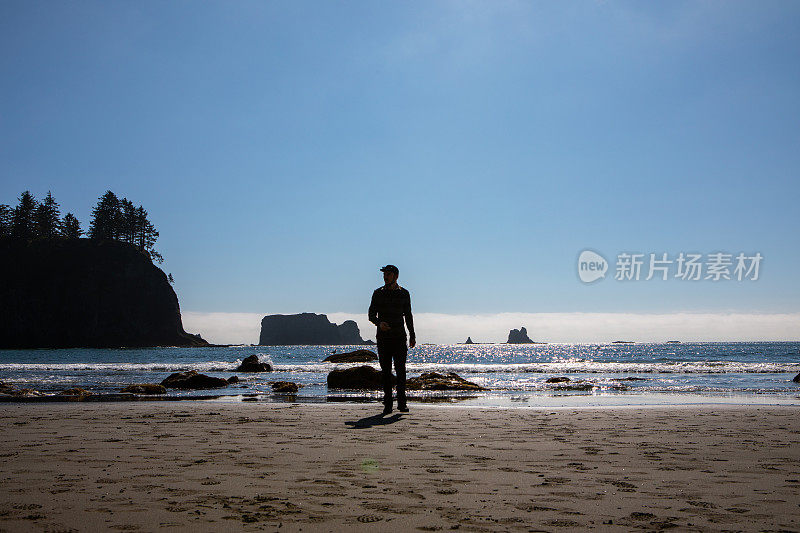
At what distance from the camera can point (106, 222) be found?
101438 mm

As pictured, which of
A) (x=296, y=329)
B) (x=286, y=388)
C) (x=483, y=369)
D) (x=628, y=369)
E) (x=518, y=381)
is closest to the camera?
(x=286, y=388)

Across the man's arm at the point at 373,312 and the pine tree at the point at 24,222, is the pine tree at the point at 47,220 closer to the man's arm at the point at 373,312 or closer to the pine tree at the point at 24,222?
the pine tree at the point at 24,222

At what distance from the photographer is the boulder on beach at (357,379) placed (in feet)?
58.2

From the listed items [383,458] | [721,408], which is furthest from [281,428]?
[721,408]

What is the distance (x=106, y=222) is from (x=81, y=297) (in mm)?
21224

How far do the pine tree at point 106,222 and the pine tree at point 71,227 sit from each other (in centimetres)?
226

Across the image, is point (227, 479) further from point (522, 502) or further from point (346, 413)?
point (346, 413)

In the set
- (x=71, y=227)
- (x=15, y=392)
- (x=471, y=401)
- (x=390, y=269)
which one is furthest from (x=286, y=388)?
(x=71, y=227)

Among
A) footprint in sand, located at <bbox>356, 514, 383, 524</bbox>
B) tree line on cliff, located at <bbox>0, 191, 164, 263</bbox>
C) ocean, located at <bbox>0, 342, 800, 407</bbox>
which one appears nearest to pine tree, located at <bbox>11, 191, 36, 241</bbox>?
tree line on cliff, located at <bbox>0, 191, 164, 263</bbox>

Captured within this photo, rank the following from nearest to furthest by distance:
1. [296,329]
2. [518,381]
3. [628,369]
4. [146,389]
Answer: [146,389] → [518,381] → [628,369] → [296,329]


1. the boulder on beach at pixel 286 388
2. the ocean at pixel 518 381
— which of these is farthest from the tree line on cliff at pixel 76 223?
the boulder on beach at pixel 286 388

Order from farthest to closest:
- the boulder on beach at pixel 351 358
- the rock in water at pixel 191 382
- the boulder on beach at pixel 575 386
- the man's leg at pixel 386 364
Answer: the boulder on beach at pixel 351 358 < the boulder on beach at pixel 575 386 < the rock in water at pixel 191 382 < the man's leg at pixel 386 364

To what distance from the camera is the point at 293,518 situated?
127 inches

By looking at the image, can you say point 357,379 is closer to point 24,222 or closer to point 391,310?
point 391,310
